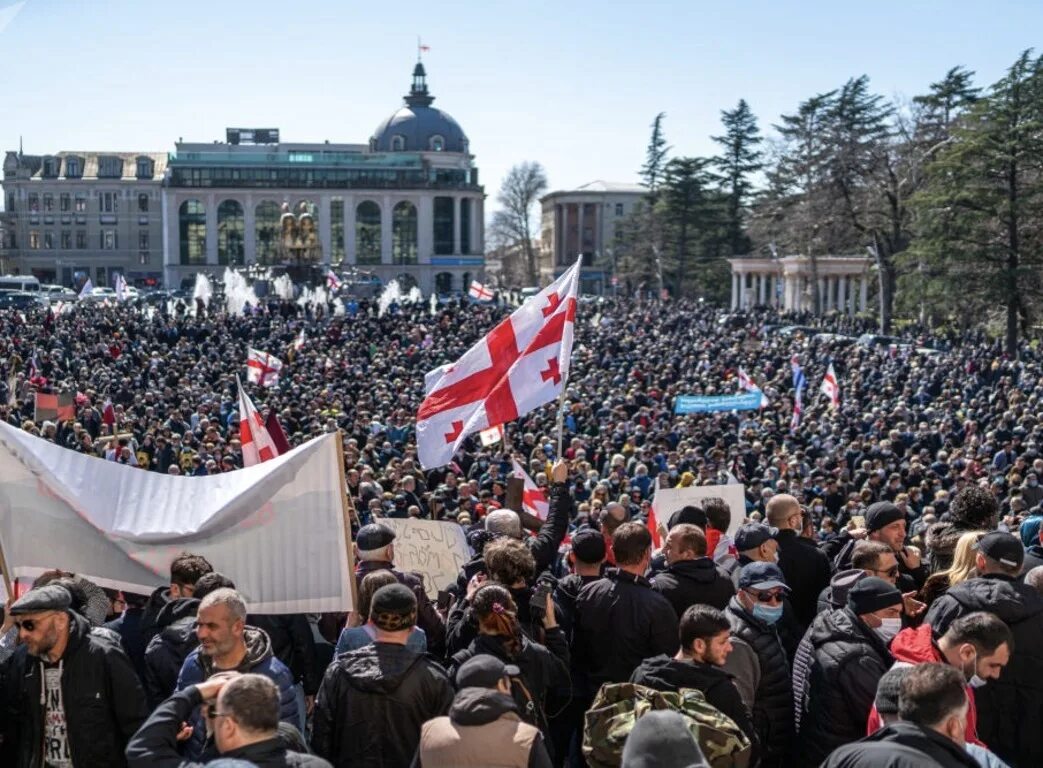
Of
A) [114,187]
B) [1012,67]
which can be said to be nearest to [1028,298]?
[1012,67]

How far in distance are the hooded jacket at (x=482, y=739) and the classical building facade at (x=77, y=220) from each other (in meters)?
98.9

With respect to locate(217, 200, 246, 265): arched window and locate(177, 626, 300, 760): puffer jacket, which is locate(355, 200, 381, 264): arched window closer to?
locate(217, 200, 246, 265): arched window

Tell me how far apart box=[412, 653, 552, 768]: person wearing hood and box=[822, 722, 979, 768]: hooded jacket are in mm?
867

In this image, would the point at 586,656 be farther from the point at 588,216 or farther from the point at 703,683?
the point at 588,216

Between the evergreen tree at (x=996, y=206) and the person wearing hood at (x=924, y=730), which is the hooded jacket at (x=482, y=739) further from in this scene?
the evergreen tree at (x=996, y=206)

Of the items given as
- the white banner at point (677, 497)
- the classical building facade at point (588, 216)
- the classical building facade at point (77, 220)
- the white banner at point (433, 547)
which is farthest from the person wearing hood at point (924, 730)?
the classical building facade at point (588, 216)

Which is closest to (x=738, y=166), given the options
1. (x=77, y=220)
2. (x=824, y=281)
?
(x=824, y=281)

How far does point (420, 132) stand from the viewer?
105812mm

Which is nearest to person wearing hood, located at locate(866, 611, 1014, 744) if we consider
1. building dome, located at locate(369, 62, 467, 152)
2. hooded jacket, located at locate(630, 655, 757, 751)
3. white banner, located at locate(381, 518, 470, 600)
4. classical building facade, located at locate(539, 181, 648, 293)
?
hooded jacket, located at locate(630, 655, 757, 751)

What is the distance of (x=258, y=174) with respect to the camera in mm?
97500

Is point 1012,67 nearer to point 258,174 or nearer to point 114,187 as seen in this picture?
point 258,174

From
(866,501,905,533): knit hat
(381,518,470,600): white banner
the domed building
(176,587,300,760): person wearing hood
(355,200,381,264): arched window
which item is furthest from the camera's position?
(355,200,381,264): arched window

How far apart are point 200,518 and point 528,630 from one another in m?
1.59

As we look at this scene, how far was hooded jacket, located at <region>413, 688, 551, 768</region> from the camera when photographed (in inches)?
150
